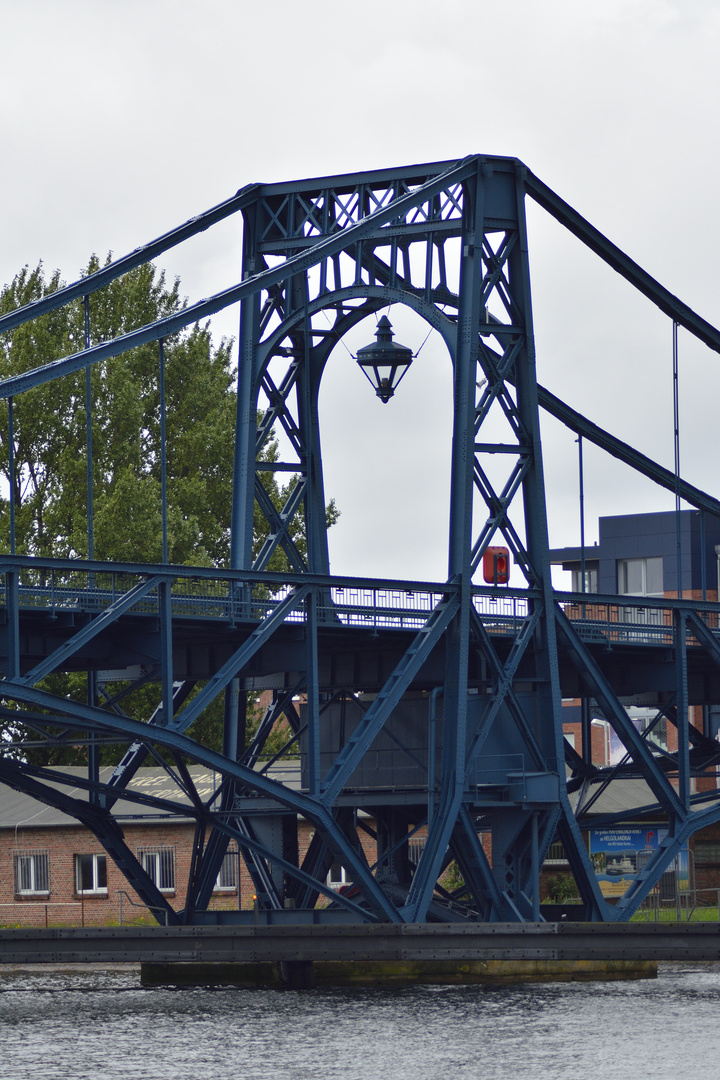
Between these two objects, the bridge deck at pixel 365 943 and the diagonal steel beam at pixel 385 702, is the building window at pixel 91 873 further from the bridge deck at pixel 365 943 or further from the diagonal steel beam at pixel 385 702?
the bridge deck at pixel 365 943

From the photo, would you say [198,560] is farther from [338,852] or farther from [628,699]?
[338,852]

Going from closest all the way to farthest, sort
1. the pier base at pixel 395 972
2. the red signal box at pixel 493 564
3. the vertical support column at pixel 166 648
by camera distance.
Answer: the vertical support column at pixel 166 648 < the pier base at pixel 395 972 < the red signal box at pixel 493 564

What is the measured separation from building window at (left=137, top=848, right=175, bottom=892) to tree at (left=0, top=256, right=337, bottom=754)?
148 inches

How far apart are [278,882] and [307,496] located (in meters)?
7.42

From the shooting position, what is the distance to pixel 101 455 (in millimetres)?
57094

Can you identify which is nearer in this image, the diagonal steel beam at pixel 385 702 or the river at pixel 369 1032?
the river at pixel 369 1032

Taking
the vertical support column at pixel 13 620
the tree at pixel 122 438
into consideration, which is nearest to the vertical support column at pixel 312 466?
the vertical support column at pixel 13 620

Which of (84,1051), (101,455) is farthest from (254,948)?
(101,455)

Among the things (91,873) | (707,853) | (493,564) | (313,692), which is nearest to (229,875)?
(91,873)

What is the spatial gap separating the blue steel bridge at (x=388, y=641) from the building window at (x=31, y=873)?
18594mm

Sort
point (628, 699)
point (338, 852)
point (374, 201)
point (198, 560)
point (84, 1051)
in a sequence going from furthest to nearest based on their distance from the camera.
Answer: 1. point (198, 560)
2. point (628, 699)
3. point (374, 201)
4. point (338, 852)
5. point (84, 1051)

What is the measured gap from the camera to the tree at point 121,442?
179 ft

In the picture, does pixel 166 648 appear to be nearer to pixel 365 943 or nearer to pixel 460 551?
pixel 365 943

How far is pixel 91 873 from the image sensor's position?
186 ft
